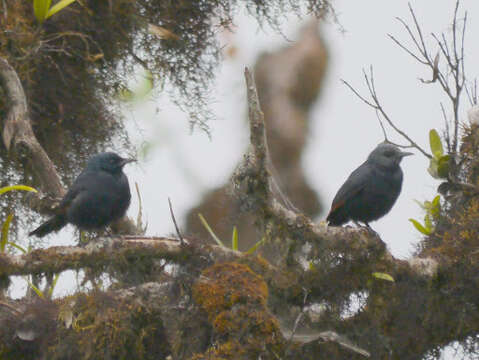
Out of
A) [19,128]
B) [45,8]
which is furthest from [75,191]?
[45,8]

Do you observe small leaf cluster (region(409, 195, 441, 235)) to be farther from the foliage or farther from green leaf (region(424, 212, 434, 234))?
the foliage

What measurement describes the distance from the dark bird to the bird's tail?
1766 millimetres

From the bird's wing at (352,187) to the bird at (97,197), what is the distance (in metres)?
1.38

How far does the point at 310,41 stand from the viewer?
280 inches

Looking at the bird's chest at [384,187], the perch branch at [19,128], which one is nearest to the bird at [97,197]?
the perch branch at [19,128]

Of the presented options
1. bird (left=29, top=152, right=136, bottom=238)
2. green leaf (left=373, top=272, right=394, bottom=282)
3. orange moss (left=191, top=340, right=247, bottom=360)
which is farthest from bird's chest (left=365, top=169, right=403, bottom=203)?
orange moss (left=191, top=340, right=247, bottom=360)

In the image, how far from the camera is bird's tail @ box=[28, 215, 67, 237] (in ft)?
16.2

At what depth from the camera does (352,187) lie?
16.8 feet

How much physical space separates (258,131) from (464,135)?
1.93 meters

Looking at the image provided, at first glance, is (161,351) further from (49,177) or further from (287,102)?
(287,102)

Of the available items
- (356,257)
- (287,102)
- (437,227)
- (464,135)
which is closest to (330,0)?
(287,102)

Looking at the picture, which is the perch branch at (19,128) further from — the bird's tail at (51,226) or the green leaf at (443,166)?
the green leaf at (443,166)

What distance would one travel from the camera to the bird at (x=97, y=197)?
472 cm

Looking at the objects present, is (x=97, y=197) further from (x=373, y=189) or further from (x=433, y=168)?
(x=433, y=168)
